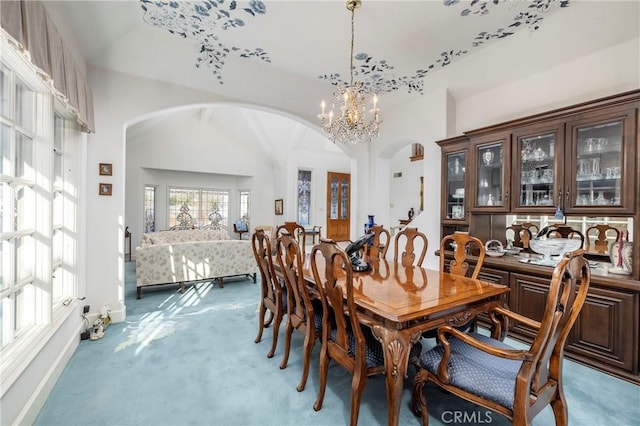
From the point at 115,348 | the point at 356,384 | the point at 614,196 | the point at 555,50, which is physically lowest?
the point at 115,348

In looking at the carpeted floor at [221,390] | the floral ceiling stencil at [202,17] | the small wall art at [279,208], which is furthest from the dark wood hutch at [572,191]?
the small wall art at [279,208]

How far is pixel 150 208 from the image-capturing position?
302 inches

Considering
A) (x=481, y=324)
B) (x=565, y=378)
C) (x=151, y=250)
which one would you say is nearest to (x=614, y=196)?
(x=565, y=378)

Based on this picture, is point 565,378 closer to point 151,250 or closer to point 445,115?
point 445,115

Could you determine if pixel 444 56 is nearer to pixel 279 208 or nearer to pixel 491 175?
pixel 491 175

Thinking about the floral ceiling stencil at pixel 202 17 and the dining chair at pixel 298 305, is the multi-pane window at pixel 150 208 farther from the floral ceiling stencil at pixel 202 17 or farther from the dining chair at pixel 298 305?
the dining chair at pixel 298 305

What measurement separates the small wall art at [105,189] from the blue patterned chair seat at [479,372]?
330cm

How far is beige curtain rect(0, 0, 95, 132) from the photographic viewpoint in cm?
124

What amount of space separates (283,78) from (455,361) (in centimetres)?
351

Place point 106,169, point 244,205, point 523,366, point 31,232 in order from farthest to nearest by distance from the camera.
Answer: point 244,205 < point 106,169 < point 31,232 < point 523,366

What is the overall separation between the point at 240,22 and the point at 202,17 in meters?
0.34

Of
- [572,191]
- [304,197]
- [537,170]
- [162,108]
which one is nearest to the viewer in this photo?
[572,191]

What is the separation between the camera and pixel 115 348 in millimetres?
2512

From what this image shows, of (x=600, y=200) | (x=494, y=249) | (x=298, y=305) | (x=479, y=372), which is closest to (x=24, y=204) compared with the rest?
(x=298, y=305)
